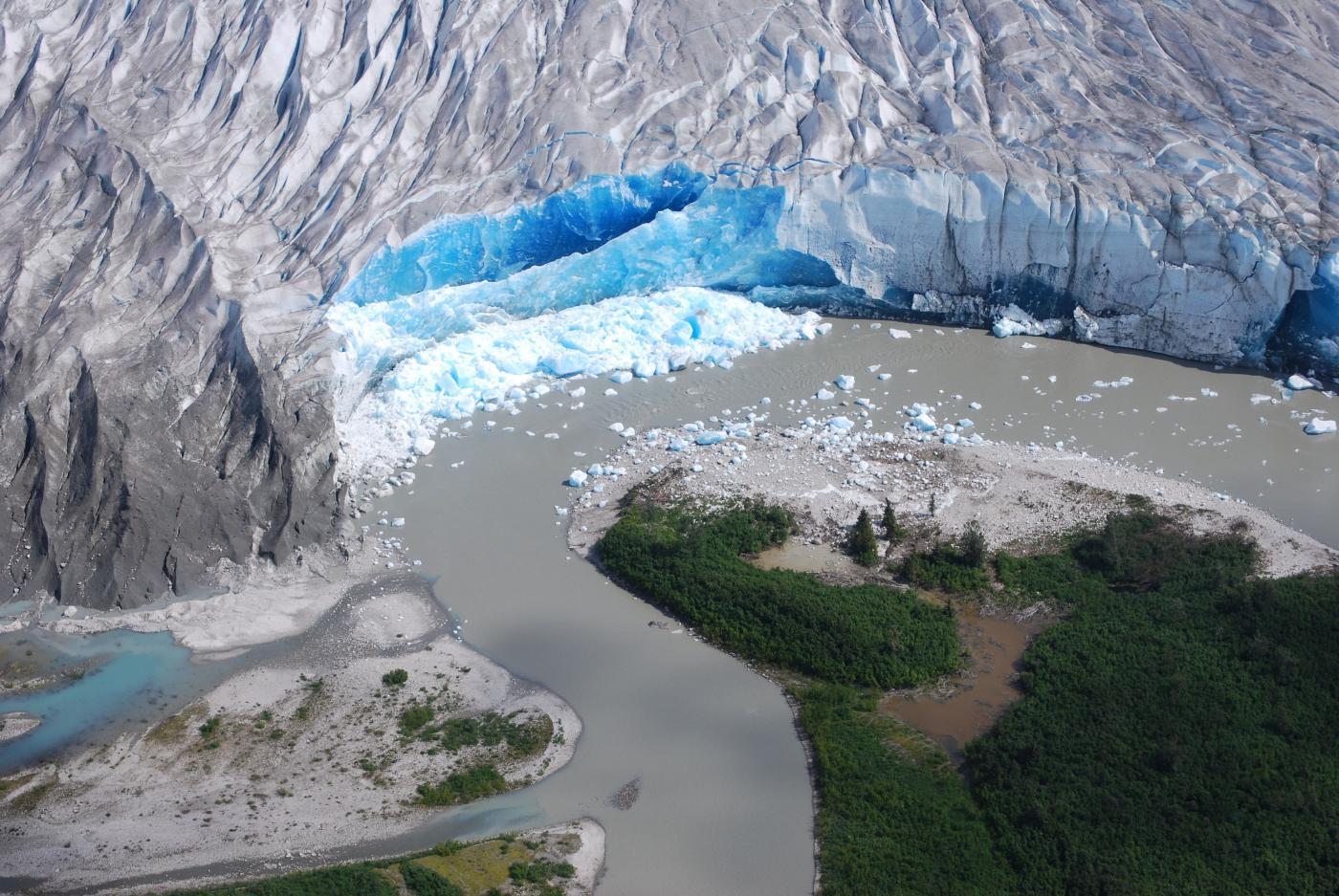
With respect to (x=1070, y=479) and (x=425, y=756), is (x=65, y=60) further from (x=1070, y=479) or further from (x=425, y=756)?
(x=1070, y=479)

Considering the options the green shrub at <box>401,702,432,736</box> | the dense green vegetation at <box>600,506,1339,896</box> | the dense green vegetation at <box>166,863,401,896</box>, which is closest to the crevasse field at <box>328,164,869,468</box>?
the dense green vegetation at <box>600,506,1339,896</box>

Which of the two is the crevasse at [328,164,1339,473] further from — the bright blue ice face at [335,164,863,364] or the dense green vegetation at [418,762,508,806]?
the dense green vegetation at [418,762,508,806]

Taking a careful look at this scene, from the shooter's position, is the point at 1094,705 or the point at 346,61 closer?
the point at 1094,705

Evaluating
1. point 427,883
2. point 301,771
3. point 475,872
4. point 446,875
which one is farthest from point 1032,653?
point 301,771

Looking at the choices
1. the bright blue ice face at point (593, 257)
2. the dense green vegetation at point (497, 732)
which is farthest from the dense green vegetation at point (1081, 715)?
the bright blue ice face at point (593, 257)

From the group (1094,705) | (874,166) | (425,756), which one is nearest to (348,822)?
(425,756)

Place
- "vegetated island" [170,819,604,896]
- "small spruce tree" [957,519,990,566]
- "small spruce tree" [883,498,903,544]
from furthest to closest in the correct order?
"small spruce tree" [883,498,903,544] → "small spruce tree" [957,519,990,566] → "vegetated island" [170,819,604,896]
